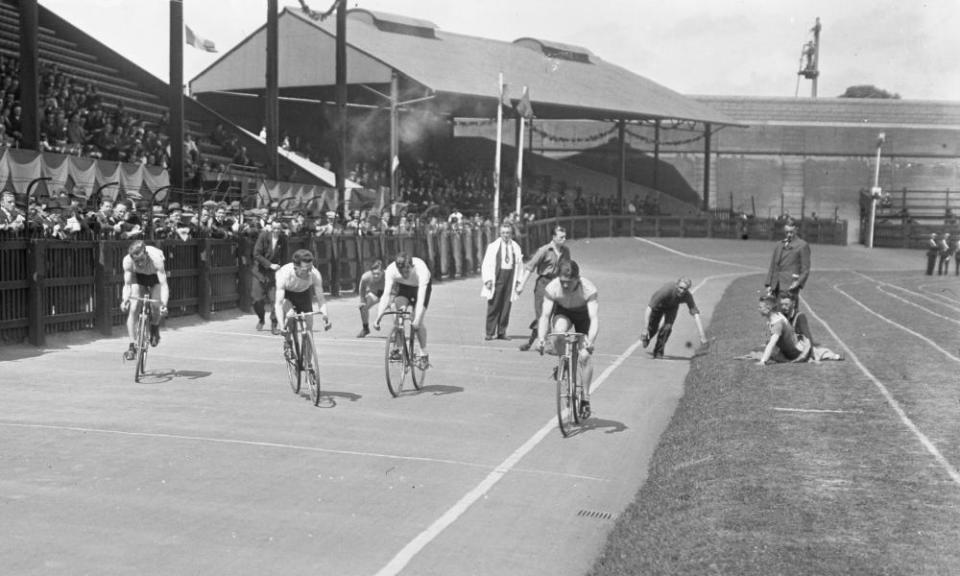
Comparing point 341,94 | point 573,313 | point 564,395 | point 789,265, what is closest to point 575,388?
point 564,395

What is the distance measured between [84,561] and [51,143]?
22926 millimetres

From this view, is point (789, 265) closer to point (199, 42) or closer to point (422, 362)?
point (422, 362)

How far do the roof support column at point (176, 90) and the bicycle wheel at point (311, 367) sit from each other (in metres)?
15.2

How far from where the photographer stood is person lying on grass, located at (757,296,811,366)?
708 inches

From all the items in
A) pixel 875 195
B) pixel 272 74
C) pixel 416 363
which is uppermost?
pixel 272 74

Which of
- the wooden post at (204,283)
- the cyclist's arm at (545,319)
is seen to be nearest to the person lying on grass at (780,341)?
the cyclist's arm at (545,319)

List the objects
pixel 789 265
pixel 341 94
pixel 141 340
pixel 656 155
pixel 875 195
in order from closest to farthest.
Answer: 1. pixel 141 340
2. pixel 789 265
3. pixel 341 94
4. pixel 875 195
5. pixel 656 155

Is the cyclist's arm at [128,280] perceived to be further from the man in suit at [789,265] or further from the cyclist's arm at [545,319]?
the man in suit at [789,265]

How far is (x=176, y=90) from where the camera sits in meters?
29.3

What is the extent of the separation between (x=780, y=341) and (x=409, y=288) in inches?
226

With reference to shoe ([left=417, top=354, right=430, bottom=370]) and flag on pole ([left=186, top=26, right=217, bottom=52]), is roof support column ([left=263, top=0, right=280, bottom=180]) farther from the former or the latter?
shoe ([left=417, top=354, right=430, bottom=370])

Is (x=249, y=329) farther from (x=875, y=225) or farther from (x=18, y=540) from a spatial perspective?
(x=875, y=225)

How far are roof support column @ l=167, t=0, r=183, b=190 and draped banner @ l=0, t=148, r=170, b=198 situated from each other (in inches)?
35.2

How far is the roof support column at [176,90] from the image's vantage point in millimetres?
27938
